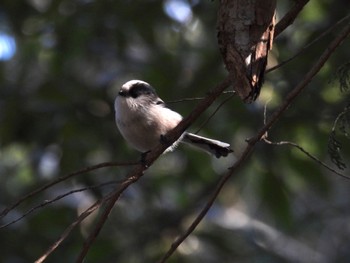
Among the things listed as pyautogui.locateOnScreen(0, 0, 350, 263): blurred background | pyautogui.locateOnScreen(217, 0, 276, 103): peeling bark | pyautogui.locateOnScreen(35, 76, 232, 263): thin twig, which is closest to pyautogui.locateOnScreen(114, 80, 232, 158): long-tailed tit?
pyautogui.locateOnScreen(0, 0, 350, 263): blurred background

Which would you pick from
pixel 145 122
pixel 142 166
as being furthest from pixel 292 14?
pixel 145 122

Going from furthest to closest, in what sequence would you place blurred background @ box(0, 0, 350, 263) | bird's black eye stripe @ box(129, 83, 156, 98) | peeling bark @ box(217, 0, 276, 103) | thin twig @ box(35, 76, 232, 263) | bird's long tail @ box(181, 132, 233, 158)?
blurred background @ box(0, 0, 350, 263)
bird's black eye stripe @ box(129, 83, 156, 98)
bird's long tail @ box(181, 132, 233, 158)
peeling bark @ box(217, 0, 276, 103)
thin twig @ box(35, 76, 232, 263)

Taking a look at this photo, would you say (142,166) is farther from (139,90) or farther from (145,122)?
(139,90)

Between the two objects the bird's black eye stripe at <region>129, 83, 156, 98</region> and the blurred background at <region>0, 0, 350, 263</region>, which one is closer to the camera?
the bird's black eye stripe at <region>129, 83, 156, 98</region>

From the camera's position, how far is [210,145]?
444cm

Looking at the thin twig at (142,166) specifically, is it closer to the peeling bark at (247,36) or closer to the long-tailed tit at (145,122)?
the peeling bark at (247,36)

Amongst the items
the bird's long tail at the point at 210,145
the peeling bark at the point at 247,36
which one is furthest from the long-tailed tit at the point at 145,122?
the peeling bark at the point at 247,36

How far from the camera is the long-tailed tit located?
4.34 meters

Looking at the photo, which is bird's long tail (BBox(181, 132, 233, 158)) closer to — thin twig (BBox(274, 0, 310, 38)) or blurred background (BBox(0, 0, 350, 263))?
blurred background (BBox(0, 0, 350, 263))

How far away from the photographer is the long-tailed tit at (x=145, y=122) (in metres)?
4.34

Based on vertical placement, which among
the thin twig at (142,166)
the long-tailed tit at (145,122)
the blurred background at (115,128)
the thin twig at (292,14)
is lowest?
the thin twig at (142,166)

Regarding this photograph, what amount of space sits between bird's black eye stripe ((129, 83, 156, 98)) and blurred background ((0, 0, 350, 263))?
0.71 metres

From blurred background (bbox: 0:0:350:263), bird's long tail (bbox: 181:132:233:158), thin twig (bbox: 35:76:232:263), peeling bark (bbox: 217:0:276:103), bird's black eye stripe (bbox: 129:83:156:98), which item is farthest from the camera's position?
blurred background (bbox: 0:0:350:263)

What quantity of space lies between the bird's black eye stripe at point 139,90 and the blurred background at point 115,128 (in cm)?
71
